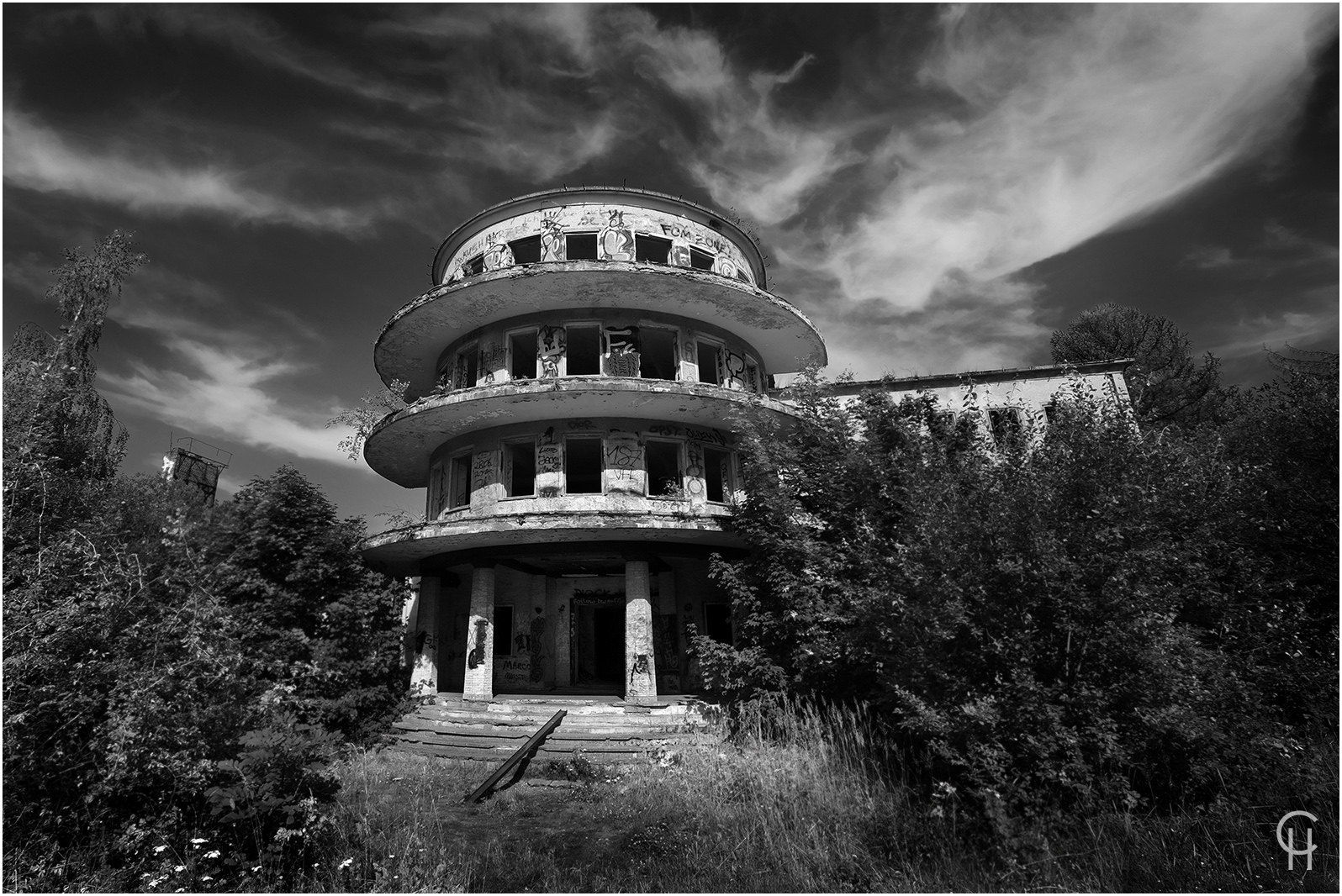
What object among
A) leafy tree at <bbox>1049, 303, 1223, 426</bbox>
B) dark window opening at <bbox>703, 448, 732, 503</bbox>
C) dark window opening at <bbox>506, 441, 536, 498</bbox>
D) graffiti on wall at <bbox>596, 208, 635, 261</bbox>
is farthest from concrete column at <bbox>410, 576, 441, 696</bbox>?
leafy tree at <bbox>1049, 303, 1223, 426</bbox>

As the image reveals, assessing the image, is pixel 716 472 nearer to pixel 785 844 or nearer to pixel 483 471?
pixel 483 471

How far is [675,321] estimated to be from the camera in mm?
18453

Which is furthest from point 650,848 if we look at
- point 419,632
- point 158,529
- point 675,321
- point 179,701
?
point 675,321

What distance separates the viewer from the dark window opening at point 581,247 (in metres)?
19.5

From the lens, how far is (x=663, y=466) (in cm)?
1980

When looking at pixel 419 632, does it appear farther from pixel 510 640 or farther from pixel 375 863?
pixel 375 863

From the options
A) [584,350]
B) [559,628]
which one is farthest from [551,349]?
[559,628]

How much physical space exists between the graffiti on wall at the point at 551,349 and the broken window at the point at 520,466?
6.42 ft

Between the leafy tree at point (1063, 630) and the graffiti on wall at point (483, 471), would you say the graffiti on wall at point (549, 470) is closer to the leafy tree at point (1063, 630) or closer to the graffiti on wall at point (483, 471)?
the graffiti on wall at point (483, 471)

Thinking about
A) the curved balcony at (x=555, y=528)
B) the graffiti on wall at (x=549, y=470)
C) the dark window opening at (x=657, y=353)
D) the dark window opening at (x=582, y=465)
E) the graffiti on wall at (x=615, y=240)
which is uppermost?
the graffiti on wall at (x=615, y=240)

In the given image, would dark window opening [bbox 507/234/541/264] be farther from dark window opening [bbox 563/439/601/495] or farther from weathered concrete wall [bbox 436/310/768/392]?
dark window opening [bbox 563/439/601/495]

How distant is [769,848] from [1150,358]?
110ft

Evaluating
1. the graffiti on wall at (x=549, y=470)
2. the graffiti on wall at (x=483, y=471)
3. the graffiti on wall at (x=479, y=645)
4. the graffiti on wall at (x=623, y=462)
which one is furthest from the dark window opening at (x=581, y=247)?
the graffiti on wall at (x=479, y=645)

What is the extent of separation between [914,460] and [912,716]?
14.1ft
